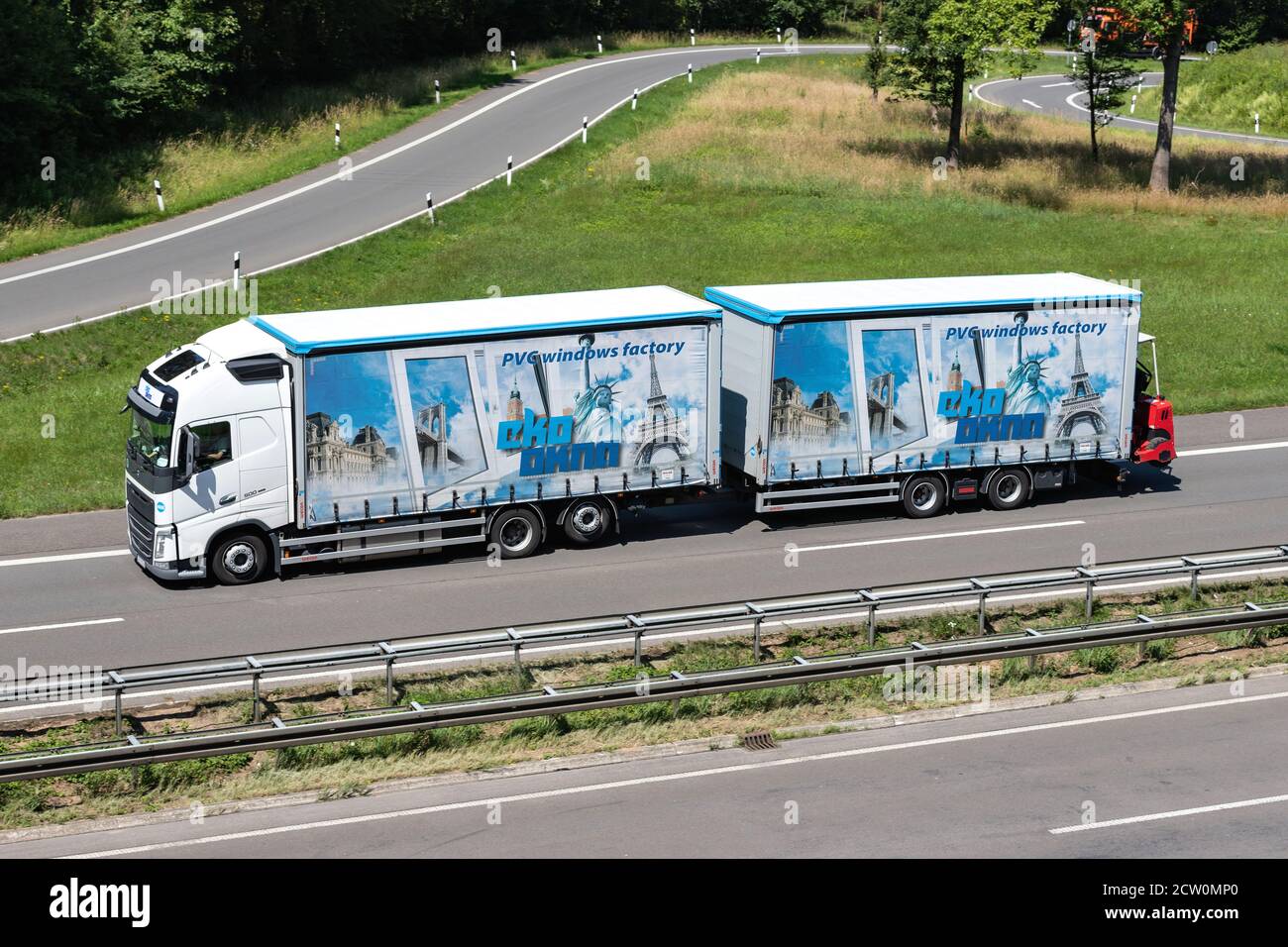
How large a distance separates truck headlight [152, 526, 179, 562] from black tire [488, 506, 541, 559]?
4292 mm

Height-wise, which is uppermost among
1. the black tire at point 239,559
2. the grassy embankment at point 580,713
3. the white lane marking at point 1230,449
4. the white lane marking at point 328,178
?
the white lane marking at point 328,178

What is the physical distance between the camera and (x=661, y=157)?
46.3 metres

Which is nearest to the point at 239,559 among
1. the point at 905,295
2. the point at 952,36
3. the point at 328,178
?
the point at 905,295

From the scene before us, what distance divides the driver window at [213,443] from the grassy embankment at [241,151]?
19796 mm

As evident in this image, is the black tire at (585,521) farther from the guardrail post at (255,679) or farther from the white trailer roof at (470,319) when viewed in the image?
the guardrail post at (255,679)

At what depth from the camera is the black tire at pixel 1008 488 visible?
76.4 feet

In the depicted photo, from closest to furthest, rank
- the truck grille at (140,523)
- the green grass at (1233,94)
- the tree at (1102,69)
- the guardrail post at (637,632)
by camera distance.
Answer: the guardrail post at (637,632) < the truck grille at (140,523) < the tree at (1102,69) < the green grass at (1233,94)

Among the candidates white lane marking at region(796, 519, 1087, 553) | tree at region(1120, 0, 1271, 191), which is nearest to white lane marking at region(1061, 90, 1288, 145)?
tree at region(1120, 0, 1271, 191)

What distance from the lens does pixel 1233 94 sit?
7056 centimetres

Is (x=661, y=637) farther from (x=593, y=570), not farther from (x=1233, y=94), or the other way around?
(x=1233, y=94)

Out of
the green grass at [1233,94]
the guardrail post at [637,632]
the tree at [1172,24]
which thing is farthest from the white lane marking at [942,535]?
the green grass at [1233,94]

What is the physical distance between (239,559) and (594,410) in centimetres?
533

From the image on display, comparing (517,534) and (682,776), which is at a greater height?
(517,534)
